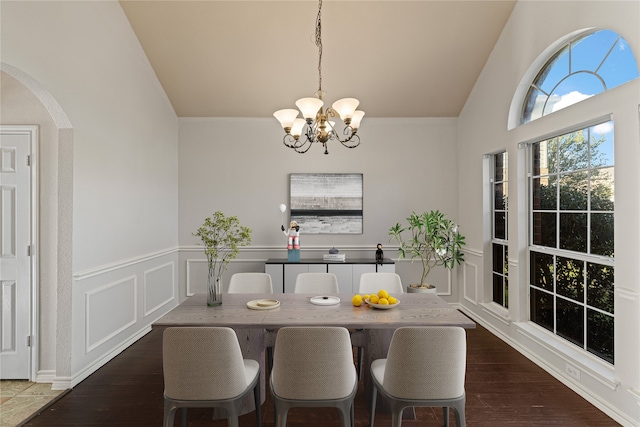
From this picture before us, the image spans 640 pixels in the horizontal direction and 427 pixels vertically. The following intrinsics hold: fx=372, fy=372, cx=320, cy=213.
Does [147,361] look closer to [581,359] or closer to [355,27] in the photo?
[581,359]

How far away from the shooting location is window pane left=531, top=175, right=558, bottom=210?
3332mm

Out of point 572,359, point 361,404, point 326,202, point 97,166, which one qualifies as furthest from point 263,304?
point 326,202

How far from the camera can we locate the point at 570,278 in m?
3.11

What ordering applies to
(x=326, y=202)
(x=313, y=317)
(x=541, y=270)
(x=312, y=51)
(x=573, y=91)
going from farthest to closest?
1. (x=326, y=202)
2. (x=312, y=51)
3. (x=541, y=270)
4. (x=573, y=91)
5. (x=313, y=317)

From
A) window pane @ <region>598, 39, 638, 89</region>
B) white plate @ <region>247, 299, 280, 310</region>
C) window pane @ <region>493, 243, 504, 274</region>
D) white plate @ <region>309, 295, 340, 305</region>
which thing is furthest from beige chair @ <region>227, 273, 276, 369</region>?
window pane @ <region>598, 39, 638, 89</region>

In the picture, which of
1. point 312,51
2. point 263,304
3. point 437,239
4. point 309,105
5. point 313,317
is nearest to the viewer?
point 313,317

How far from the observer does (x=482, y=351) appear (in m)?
3.72

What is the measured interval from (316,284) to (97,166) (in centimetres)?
220

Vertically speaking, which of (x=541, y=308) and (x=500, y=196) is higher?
(x=500, y=196)

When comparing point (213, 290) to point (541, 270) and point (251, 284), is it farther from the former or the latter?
point (541, 270)

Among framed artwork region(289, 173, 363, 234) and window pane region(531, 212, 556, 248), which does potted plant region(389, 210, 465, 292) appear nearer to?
framed artwork region(289, 173, 363, 234)

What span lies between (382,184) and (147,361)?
11.7ft

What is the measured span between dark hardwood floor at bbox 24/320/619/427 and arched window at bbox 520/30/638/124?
7.54 feet

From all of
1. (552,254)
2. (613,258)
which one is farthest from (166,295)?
(613,258)
